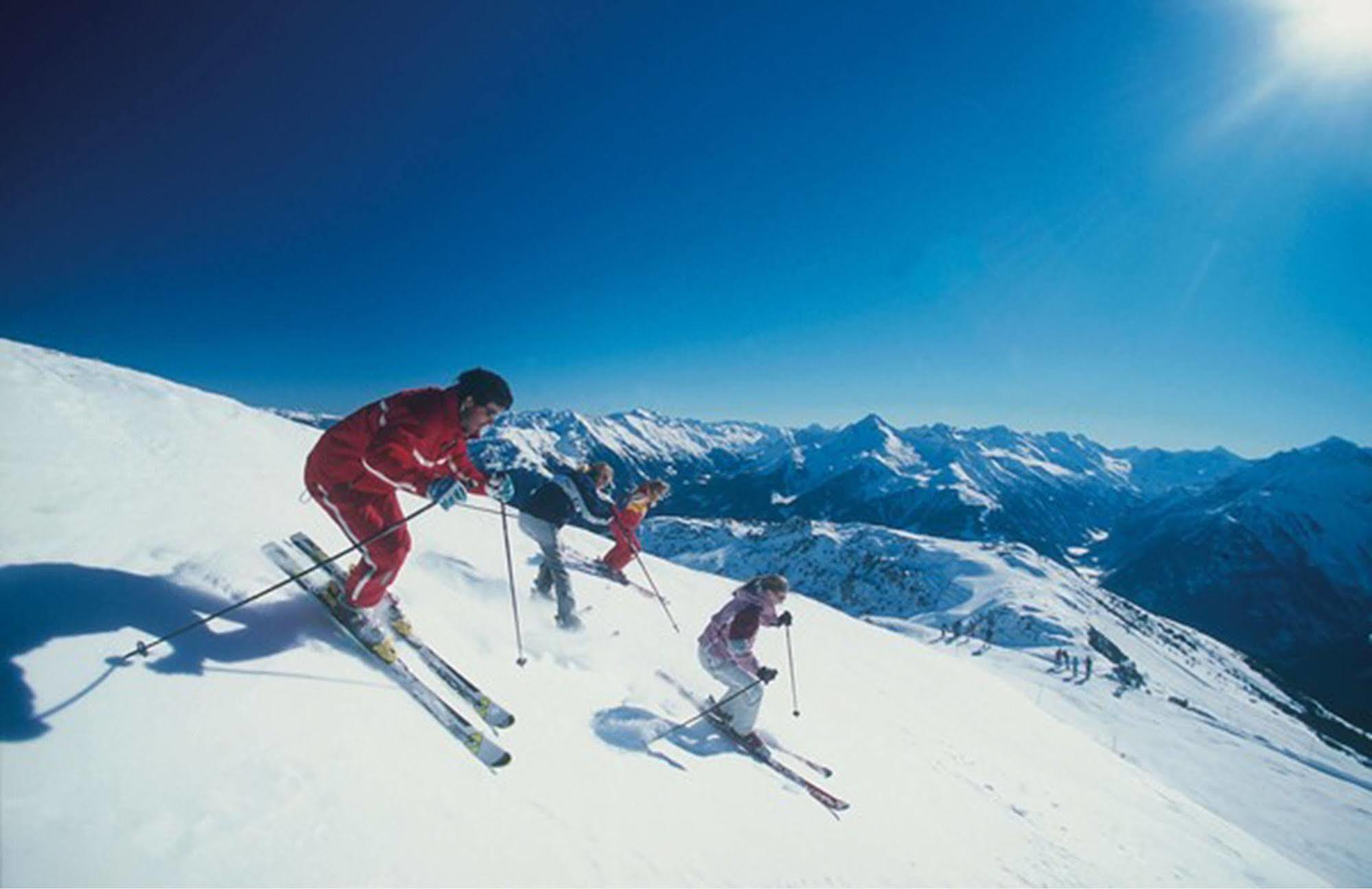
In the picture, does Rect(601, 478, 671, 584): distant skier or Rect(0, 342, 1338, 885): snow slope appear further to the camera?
Rect(601, 478, 671, 584): distant skier

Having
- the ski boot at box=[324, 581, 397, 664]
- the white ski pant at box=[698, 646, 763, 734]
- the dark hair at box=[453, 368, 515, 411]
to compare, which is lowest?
the white ski pant at box=[698, 646, 763, 734]

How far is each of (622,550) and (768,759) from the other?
651 centimetres

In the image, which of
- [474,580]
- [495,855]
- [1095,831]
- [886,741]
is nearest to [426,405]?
[474,580]

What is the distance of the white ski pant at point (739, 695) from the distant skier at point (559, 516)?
92.8 inches

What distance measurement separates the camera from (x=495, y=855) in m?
3.94

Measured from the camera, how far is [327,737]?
4.25m

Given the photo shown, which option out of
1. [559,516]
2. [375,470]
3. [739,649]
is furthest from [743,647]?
[375,470]

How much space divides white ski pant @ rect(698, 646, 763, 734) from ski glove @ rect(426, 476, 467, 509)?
456 cm

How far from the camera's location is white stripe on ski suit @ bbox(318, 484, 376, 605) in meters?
5.98

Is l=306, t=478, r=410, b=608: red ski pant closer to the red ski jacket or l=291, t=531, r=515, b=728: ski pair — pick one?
the red ski jacket

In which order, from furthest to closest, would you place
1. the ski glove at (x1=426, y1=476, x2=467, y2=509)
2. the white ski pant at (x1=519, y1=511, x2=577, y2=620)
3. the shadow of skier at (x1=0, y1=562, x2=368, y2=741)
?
the white ski pant at (x1=519, y1=511, x2=577, y2=620), the ski glove at (x1=426, y1=476, x2=467, y2=509), the shadow of skier at (x1=0, y1=562, x2=368, y2=741)

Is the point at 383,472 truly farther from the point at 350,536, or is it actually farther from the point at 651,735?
the point at 651,735

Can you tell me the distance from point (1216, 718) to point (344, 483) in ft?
439

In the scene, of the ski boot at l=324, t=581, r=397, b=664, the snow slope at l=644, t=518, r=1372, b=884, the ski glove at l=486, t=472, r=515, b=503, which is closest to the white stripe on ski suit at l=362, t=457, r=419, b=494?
the ski glove at l=486, t=472, r=515, b=503
